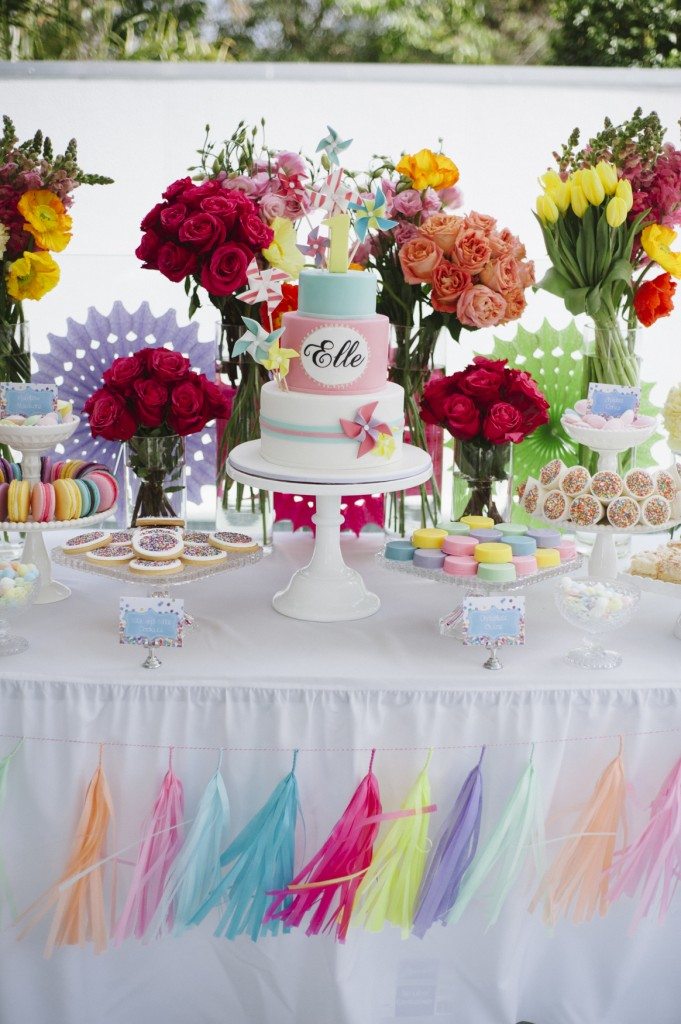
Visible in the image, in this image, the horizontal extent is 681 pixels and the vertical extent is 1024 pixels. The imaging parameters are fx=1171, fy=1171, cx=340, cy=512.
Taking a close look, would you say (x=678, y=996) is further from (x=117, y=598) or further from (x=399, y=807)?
(x=117, y=598)

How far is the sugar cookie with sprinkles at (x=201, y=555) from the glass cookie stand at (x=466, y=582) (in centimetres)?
26

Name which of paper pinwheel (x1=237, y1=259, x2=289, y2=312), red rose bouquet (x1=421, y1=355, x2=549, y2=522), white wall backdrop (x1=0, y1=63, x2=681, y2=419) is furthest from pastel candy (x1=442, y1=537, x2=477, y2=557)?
white wall backdrop (x1=0, y1=63, x2=681, y2=419)

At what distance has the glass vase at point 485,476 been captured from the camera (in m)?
2.17

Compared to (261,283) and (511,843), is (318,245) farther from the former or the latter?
(511,843)

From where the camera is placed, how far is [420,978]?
1815mm

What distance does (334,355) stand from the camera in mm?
1854

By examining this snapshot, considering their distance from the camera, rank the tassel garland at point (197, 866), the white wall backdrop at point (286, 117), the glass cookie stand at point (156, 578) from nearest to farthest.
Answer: the tassel garland at point (197, 866) → the glass cookie stand at point (156, 578) → the white wall backdrop at point (286, 117)

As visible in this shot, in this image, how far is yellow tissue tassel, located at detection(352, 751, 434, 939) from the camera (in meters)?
1.70

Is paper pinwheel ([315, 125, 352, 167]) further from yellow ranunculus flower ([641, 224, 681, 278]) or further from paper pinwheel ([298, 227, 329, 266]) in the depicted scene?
yellow ranunculus flower ([641, 224, 681, 278])

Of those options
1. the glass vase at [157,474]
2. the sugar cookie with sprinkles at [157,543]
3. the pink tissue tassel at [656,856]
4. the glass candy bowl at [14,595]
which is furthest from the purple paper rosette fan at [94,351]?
the pink tissue tassel at [656,856]

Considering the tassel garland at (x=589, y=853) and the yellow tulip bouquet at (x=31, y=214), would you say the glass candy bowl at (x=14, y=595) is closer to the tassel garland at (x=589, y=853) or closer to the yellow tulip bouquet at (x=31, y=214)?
the yellow tulip bouquet at (x=31, y=214)

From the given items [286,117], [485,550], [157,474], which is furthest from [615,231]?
[286,117]

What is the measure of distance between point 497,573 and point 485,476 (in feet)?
1.30

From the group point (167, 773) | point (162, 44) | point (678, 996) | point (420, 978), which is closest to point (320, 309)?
point (167, 773)
